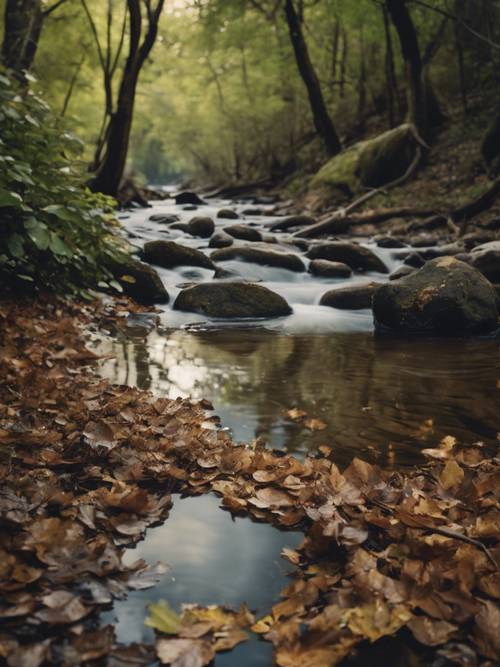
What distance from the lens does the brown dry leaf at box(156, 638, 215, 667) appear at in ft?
5.74

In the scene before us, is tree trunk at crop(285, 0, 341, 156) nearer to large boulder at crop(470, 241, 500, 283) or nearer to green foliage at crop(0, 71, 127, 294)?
large boulder at crop(470, 241, 500, 283)

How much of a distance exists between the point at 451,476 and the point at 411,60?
1658 centimetres

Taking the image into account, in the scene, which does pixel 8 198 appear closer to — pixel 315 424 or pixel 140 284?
pixel 315 424

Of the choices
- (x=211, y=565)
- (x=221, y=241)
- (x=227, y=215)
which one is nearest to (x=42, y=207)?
(x=211, y=565)

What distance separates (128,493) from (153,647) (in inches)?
33.3

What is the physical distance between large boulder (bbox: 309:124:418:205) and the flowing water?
1012cm

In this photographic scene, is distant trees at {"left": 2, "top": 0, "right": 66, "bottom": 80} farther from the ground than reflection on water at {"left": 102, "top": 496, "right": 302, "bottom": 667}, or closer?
farther from the ground

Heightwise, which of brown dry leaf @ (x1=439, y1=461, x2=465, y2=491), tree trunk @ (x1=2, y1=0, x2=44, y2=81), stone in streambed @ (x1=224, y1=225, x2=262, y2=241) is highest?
tree trunk @ (x1=2, y1=0, x2=44, y2=81)

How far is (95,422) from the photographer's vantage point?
132 inches

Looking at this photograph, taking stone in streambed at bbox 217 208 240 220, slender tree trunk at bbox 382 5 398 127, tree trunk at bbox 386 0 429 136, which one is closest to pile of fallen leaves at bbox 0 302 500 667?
stone in streambed at bbox 217 208 240 220

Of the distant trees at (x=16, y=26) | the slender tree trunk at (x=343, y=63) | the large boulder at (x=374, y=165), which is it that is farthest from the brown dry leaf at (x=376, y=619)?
the slender tree trunk at (x=343, y=63)

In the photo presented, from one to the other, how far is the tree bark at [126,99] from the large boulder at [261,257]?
393 centimetres

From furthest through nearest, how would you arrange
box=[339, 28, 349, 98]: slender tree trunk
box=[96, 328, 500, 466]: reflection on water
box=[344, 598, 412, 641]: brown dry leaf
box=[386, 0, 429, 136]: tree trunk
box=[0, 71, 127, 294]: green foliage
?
box=[339, 28, 349, 98]: slender tree trunk
box=[386, 0, 429, 136]: tree trunk
box=[0, 71, 127, 294]: green foliage
box=[96, 328, 500, 466]: reflection on water
box=[344, 598, 412, 641]: brown dry leaf

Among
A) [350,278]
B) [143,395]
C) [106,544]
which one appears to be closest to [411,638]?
[106,544]
